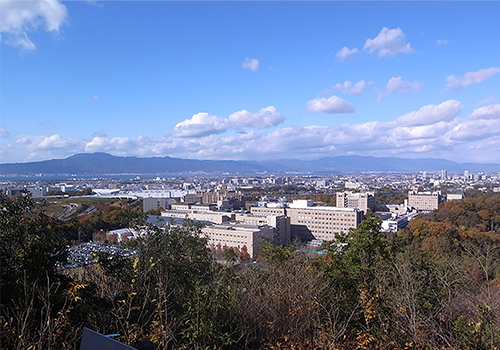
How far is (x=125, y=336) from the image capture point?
2.04m

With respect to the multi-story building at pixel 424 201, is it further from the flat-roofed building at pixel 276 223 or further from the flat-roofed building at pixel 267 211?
the flat-roofed building at pixel 276 223

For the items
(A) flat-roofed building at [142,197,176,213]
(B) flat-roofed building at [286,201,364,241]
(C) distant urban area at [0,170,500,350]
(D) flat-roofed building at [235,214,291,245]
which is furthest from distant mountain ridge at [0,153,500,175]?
(C) distant urban area at [0,170,500,350]

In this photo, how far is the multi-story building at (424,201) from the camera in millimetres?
26587

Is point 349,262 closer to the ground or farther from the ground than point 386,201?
farther from the ground

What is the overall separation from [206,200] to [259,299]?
2578cm

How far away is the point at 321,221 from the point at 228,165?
111 metres

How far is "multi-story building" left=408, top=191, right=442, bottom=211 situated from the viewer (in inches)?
1047

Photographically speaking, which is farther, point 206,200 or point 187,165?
point 187,165

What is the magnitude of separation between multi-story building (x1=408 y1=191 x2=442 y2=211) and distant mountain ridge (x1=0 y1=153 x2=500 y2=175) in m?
→ 39.9

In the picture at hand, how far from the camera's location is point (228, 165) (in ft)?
421

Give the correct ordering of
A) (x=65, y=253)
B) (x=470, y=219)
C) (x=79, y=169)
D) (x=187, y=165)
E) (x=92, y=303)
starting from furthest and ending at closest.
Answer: (x=187, y=165) → (x=79, y=169) → (x=470, y=219) → (x=65, y=253) → (x=92, y=303)

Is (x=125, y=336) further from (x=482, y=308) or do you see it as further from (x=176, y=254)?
(x=482, y=308)

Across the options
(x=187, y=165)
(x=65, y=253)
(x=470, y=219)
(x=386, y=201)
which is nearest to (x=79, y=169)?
(x=187, y=165)

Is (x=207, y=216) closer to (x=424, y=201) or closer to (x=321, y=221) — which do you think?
(x=321, y=221)
